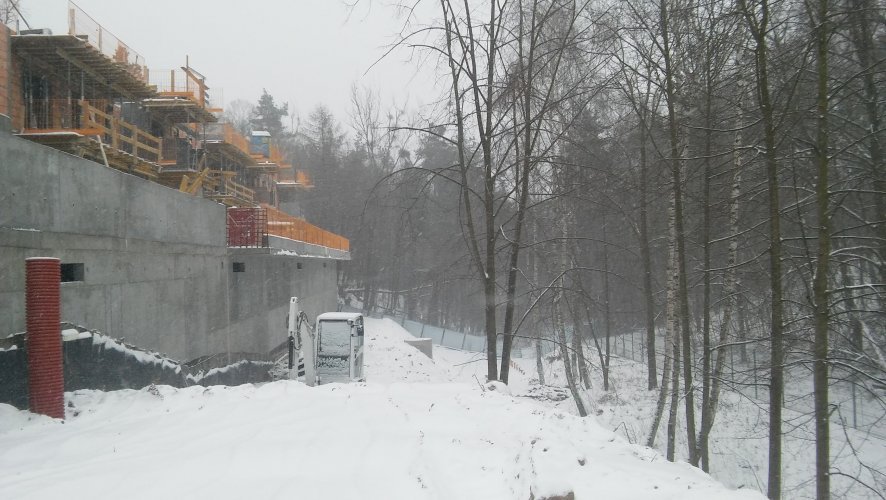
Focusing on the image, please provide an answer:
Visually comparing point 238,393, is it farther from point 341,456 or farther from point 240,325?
point 240,325

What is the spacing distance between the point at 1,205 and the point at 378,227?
40.6m

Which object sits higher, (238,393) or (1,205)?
(1,205)

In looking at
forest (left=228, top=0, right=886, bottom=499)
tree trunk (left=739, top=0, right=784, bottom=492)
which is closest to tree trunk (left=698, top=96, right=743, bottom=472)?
forest (left=228, top=0, right=886, bottom=499)

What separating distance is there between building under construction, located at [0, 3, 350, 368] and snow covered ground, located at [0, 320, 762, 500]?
97.0 inches

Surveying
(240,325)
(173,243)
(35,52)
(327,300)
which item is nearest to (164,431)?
(173,243)

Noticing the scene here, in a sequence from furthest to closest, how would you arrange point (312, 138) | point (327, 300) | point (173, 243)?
point (312, 138) → point (327, 300) → point (173, 243)

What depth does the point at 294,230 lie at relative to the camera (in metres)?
21.5

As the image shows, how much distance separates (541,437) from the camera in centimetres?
589

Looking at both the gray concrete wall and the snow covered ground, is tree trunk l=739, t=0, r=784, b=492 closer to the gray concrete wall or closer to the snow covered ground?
the snow covered ground

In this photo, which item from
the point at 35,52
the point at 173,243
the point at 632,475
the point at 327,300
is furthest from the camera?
the point at 327,300

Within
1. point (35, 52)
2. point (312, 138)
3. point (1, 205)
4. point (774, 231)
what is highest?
point (312, 138)

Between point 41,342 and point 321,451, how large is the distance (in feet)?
11.6

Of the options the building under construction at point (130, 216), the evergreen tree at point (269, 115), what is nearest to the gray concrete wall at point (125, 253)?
the building under construction at point (130, 216)

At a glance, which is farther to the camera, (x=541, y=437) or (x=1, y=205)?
(x=1, y=205)
